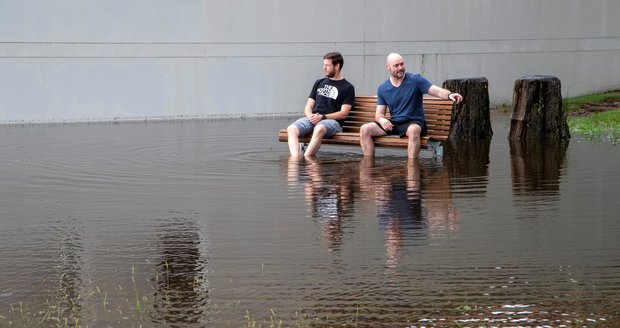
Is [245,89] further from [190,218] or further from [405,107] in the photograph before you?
[190,218]

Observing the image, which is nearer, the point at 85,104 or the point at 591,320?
the point at 591,320

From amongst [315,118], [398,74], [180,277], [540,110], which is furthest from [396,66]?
[180,277]

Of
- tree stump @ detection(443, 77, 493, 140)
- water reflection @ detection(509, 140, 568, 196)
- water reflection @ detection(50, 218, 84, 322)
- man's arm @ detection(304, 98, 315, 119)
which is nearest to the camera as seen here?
water reflection @ detection(50, 218, 84, 322)

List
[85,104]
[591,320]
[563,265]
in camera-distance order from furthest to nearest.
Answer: [85,104] → [563,265] → [591,320]

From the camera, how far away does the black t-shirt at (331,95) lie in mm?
14602

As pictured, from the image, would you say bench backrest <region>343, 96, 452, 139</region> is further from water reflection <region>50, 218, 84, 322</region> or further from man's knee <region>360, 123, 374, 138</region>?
water reflection <region>50, 218, 84, 322</region>

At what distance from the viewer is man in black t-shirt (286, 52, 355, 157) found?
14359 millimetres

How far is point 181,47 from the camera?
21453 millimetres

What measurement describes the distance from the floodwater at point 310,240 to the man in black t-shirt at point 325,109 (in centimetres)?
34

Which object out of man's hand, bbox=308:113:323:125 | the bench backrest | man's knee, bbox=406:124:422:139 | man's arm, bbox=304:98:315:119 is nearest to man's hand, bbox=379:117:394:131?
man's knee, bbox=406:124:422:139

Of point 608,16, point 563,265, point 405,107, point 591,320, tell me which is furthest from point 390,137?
point 608,16

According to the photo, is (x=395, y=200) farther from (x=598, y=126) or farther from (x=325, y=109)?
(x=598, y=126)

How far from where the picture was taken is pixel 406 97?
13.8m

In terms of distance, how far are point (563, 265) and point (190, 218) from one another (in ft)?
10.6
